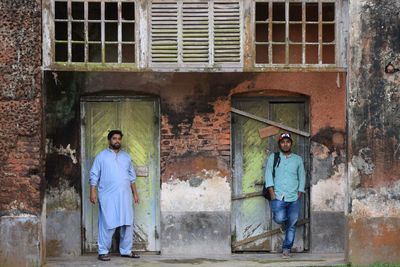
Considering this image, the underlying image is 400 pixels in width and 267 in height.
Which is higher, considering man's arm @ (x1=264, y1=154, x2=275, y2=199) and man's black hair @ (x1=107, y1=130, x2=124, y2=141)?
man's black hair @ (x1=107, y1=130, x2=124, y2=141)

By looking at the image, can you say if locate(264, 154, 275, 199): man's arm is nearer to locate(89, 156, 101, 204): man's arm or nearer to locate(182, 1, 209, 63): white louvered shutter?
locate(182, 1, 209, 63): white louvered shutter

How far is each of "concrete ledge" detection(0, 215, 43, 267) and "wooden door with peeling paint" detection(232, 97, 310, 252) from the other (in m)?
3.14

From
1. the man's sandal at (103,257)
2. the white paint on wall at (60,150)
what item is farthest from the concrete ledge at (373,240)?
the white paint on wall at (60,150)

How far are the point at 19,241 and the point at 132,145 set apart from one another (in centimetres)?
246

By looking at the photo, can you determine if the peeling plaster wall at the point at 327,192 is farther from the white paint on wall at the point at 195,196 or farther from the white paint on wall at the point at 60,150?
the white paint on wall at the point at 60,150

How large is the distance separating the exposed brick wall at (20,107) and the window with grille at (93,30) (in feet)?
1.18

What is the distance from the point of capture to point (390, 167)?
1027 cm

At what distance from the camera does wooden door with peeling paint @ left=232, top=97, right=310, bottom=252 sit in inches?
471

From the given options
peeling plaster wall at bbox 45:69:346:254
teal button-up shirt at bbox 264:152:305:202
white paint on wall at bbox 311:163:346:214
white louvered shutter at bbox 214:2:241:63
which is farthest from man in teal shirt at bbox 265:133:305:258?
white louvered shutter at bbox 214:2:241:63

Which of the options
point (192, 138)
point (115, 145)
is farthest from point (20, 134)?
point (192, 138)

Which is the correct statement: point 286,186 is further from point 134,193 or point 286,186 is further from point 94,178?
point 94,178

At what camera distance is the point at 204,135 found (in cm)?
1169

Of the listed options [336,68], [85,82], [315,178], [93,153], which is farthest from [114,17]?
[315,178]

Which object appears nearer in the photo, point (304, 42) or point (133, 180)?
point (304, 42)
